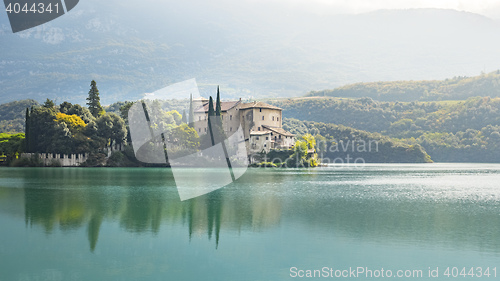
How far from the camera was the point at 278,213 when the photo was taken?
65.7ft

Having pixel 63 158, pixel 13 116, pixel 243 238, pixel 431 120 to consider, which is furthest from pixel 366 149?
pixel 243 238

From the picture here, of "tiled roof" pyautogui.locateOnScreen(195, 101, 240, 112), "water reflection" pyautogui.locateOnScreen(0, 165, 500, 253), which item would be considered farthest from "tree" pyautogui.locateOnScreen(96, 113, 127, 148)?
"water reflection" pyautogui.locateOnScreen(0, 165, 500, 253)

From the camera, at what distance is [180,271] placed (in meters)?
11.4

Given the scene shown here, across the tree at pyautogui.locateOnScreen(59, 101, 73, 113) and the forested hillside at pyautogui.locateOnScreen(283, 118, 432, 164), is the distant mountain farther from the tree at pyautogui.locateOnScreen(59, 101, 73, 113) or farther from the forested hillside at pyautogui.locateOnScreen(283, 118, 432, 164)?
the tree at pyautogui.locateOnScreen(59, 101, 73, 113)

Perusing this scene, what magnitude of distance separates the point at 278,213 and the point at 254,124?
6383cm

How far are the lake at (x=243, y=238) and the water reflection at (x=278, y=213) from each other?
43mm

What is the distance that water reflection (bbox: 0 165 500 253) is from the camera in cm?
1573

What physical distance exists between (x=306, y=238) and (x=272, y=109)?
72.5 m

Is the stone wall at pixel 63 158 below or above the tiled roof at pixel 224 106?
below

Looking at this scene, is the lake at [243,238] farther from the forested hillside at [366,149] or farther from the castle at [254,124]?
the forested hillside at [366,149]

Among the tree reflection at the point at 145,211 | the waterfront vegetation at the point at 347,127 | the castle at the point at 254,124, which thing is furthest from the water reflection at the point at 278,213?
the castle at the point at 254,124

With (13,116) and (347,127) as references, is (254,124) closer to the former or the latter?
(347,127)

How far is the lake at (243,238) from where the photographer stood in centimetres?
1150

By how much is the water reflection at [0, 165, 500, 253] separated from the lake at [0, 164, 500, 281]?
0.04 m
